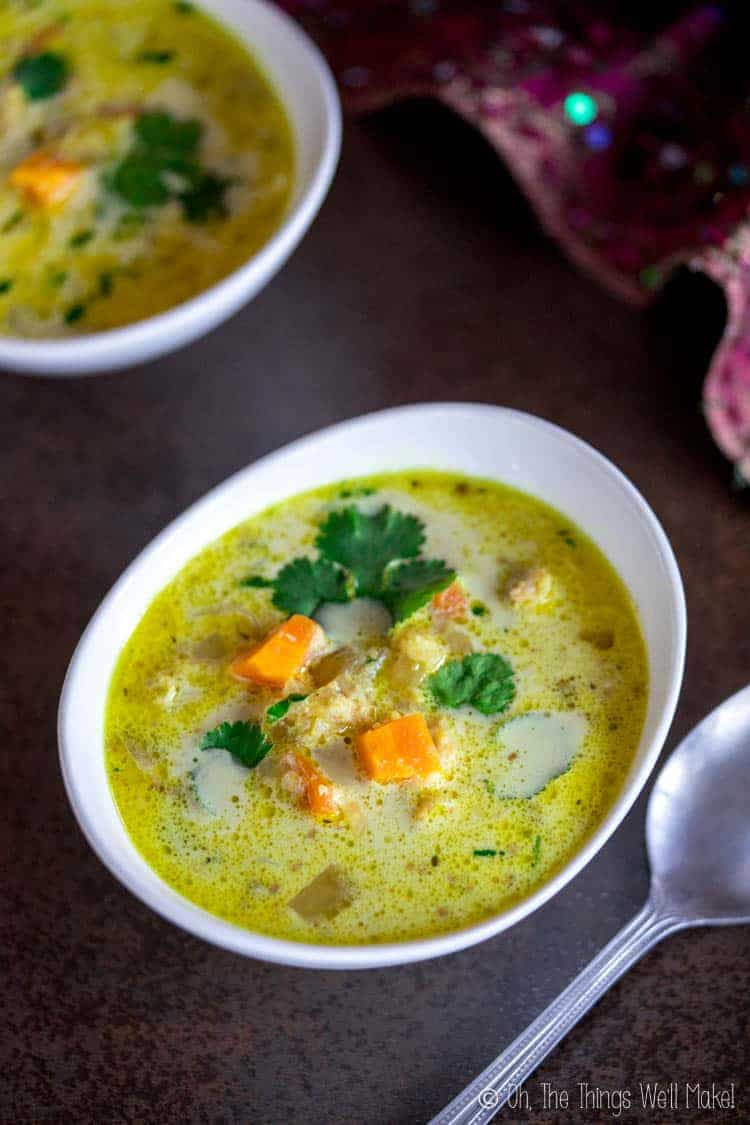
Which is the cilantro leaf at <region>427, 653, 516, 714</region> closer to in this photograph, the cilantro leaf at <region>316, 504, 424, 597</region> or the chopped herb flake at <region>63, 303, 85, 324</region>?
the cilantro leaf at <region>316, 504, 424, 597</region>

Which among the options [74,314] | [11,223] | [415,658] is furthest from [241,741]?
[11,223]

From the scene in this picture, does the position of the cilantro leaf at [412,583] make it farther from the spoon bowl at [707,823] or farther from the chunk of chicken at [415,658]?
the spoon bowl at [707,823]

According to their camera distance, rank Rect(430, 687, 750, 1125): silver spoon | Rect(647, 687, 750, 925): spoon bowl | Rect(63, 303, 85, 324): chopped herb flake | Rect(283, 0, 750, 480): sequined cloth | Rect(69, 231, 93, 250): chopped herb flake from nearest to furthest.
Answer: Rect(430, 687, 750, 1125): silver spoon < Rect(647, 687, 750, 925): spoon bowl < Rect(63, 303, 85, 324): chopped herb flake < Rect(69, 231, 93, 250): chopped herb flake < Rect(283, 0, 750, 480): sequined cloth

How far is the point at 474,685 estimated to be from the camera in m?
2.40

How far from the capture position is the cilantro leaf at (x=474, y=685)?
2.39 meters

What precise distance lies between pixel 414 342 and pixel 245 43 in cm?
100

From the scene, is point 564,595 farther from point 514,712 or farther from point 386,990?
point 386,990

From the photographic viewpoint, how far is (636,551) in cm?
248

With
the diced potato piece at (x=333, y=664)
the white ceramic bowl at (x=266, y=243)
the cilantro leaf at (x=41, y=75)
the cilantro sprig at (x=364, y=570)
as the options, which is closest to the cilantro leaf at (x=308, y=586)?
the cilantro sprig at (x=364, y=570)

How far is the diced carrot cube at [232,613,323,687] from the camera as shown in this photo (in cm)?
239

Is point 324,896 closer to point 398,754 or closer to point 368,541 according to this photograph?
point 398,754

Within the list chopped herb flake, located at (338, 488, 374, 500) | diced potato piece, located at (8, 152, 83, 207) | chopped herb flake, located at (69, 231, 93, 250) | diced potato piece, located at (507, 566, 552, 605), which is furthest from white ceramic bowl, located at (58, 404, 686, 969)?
diced potato piece, located at (8, 152, 83, 207)

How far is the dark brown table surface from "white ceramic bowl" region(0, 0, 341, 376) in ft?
0.77

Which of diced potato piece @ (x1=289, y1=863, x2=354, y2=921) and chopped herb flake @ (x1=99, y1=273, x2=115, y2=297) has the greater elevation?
chopped herb flake @ (x1=99, y1=273, x2=115, y2=297)
